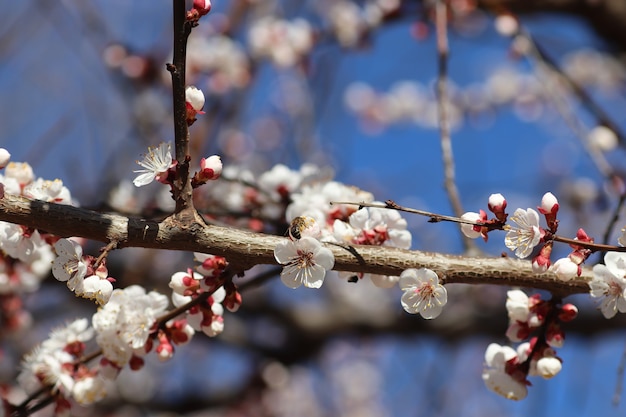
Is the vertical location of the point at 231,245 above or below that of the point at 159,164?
below

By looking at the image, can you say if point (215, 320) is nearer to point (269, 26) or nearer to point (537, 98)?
point (269, 26)

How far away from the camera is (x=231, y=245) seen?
4.36 ft

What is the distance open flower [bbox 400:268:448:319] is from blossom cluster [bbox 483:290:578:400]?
10.0 inches

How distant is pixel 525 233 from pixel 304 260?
0.47 m

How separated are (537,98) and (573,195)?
105 inches

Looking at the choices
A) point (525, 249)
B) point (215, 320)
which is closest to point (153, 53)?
point (215, 320)

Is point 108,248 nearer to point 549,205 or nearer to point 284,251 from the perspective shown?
point 284,251

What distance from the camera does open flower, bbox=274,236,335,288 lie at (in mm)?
1339

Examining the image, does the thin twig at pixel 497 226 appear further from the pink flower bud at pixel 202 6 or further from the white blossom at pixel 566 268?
the pink flower bud at pixel 202 6

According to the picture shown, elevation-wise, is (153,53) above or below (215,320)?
above

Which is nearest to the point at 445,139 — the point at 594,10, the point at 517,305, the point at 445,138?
the point at 445,138

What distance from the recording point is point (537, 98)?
647 centimetres

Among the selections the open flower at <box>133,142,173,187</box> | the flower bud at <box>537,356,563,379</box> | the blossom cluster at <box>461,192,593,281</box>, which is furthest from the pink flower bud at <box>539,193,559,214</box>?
the open flower at <box>133,142,173,187</box>

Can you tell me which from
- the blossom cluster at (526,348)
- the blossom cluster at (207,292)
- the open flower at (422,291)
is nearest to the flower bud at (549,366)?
the blossom cluster at (526,348)
